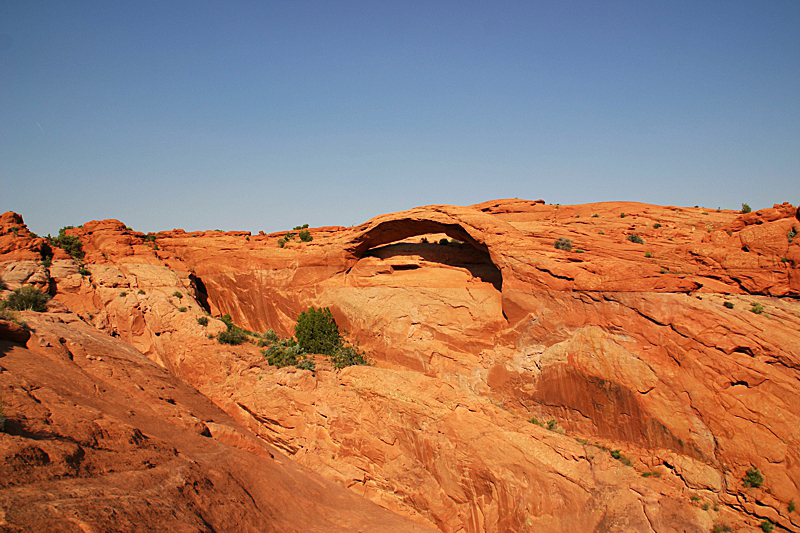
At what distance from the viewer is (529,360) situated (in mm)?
15680

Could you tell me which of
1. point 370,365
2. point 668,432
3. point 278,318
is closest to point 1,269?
point 278,318

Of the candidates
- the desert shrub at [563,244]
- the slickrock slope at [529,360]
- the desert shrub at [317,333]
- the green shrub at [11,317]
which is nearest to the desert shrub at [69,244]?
the slickrock slope at [529,360]

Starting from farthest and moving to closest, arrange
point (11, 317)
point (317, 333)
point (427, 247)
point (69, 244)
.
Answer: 1. point (69, 244)
2. point (427, 247)
3. point (317, 333)
4. point (11, 317)

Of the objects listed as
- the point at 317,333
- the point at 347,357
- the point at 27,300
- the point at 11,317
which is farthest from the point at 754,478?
the point at 27,300

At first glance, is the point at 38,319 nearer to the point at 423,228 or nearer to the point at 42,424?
the point at 42,424

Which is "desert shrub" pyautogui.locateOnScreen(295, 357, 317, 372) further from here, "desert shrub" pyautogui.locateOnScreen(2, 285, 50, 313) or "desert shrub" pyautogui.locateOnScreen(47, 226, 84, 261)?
"desert shrub" pyautogui.locateOnScreen(47, 226, 84, 261)

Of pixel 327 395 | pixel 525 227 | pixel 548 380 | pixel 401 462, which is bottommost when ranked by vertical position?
pixel 401 462

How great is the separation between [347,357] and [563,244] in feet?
30.7

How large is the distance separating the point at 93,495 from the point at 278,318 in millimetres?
14995

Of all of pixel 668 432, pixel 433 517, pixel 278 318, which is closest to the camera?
pixel 668 432

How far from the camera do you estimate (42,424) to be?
8.91 m

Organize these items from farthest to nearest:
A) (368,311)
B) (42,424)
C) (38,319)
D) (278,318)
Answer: (278,318) < (368,311) < (38,319) < (42,424)

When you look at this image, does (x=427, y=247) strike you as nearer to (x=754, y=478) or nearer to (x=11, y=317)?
(x=754, y=478)

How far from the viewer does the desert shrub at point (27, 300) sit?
17.1 meters
